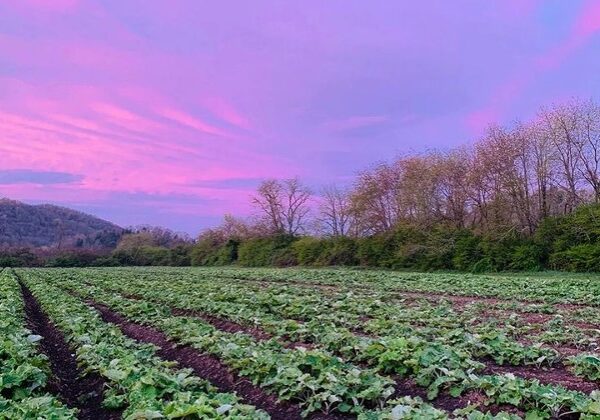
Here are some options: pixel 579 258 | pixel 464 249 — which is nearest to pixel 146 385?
pixel 579 258

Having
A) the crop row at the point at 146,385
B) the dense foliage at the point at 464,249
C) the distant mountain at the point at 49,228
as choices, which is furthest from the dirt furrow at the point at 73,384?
the distant mountain at the point at 49,228

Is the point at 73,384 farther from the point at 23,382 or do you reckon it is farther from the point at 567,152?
the point at 567,152

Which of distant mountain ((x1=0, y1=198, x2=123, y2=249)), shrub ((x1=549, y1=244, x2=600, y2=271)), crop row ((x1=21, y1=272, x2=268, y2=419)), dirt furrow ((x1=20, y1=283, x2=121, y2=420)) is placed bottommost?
dirt furrow ((x1=20, y1=283, x2=121, y2=420))

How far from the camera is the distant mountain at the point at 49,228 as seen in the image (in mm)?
106075

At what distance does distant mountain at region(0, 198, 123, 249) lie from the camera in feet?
348

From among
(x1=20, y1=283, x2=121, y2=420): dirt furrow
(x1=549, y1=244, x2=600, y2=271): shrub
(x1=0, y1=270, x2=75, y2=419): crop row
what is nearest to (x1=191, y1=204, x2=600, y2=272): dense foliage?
(x1=549, y1=244, x2=600, y2=271): shrub

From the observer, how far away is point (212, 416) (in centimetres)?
438

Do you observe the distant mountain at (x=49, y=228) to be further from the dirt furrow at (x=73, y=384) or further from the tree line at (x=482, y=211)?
the dirt furrow at (x=73, y=384)

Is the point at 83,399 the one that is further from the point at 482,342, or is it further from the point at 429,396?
the point at 482,342

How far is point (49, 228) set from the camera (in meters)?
126

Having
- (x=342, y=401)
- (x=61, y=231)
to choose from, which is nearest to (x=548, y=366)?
(x=342, y=401)

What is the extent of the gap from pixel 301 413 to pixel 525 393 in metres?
2.26

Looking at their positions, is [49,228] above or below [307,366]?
above

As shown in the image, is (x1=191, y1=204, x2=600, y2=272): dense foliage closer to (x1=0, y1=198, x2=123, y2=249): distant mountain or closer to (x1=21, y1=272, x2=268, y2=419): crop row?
(x1=21, y1=272, x2=268, y2=419): crop row
